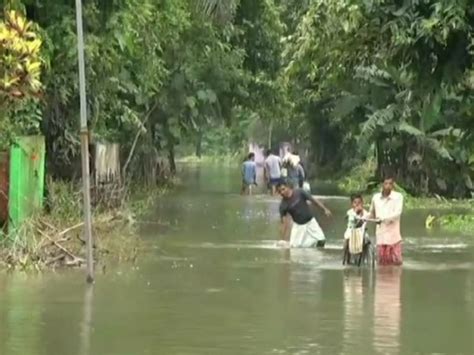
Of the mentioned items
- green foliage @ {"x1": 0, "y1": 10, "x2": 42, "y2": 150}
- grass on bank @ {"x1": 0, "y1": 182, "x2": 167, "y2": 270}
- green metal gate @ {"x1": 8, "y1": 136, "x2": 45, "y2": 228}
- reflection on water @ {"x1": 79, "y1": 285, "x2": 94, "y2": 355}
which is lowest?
reflection on water @ {"x1": 79, "y1": 285, "x2": 94, "y2": 355}

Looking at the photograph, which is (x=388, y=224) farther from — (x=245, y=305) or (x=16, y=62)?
(x=16, y=62)

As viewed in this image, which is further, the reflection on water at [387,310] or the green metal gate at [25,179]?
the green metal gate at [25,179]

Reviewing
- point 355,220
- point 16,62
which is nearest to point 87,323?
point 16,62

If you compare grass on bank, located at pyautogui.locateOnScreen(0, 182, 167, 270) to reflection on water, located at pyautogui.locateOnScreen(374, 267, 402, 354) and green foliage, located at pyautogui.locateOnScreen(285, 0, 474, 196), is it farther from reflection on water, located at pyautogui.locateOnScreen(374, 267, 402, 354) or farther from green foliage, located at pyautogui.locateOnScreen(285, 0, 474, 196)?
green foliage, located at pyautogui.locateOnScreen(285, 0, 474, 196)

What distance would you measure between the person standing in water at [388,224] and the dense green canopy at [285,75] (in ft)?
4.32

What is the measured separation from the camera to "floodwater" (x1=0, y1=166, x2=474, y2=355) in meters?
11.1

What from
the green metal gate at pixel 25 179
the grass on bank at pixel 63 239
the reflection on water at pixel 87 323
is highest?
the green metal gate at pixel 25 179

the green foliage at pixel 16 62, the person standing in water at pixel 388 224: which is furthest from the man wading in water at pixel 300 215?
the green foliage at pixel 16 62

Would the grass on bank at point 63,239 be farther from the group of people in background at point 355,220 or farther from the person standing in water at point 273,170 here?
the person standing in water at point 273,170

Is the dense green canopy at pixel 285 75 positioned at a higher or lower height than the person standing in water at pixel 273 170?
higher

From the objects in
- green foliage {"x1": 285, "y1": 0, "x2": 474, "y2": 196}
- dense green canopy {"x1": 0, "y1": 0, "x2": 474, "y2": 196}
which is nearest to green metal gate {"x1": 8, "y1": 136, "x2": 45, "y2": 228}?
dense green canopy {"x1": 0, "y1": 0, "x2": 474, "y2": 196}

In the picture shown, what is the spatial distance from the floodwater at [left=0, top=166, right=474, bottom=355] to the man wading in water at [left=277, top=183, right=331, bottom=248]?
1.58 ft

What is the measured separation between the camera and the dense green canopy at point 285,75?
10664mm

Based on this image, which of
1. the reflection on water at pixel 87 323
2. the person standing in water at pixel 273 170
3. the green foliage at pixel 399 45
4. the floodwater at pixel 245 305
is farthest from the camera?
the person standing in water at pixel 273 170
